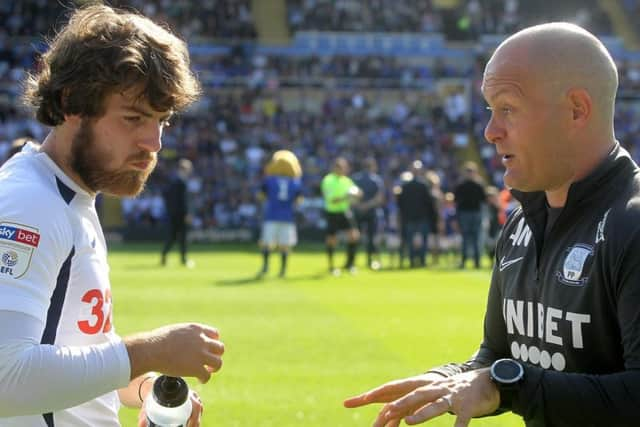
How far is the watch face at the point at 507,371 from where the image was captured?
114 inches

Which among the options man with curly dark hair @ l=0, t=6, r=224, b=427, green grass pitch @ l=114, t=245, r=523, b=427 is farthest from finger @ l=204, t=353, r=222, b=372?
green grass pitch @ l=114, t=245, r=523, b=427

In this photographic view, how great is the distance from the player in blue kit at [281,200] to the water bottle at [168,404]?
16441mm

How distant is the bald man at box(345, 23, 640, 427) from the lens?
9.34 ft

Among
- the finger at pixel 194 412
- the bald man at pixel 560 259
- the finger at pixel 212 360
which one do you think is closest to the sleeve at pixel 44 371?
the finger at pixel 212 360

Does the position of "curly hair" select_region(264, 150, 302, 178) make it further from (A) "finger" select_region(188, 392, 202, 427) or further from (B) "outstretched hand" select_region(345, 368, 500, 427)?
(B) "outstretched hand" select_region(345, 368, 500, 427)

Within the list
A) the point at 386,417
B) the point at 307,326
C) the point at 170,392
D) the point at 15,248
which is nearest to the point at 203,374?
the point at 170,392

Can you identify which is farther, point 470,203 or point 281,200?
point 470,203

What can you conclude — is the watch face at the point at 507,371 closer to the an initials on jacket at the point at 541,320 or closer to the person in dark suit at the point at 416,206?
the an initials on jacket at the point at 541,320

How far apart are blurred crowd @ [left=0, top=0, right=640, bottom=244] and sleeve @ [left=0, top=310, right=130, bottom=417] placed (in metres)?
34.0

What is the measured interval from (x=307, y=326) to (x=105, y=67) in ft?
32.1

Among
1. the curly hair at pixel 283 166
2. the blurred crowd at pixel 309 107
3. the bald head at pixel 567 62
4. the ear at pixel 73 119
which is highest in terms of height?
the bald head at pixel 567 62

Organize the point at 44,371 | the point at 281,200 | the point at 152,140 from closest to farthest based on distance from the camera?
the point at 44,371, the point at 152,140, the point at 281,200

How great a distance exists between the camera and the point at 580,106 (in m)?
3.14

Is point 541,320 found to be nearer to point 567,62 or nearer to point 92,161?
point 567,62
